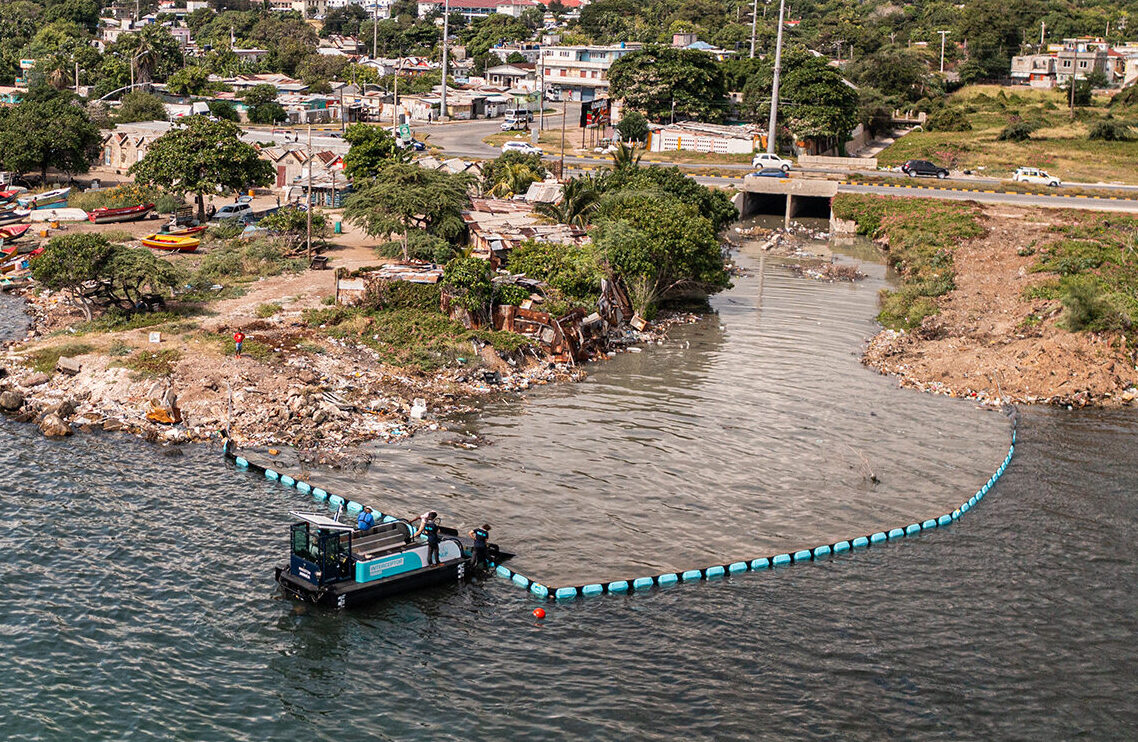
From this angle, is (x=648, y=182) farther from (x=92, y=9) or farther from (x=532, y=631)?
(x=92, y=9)

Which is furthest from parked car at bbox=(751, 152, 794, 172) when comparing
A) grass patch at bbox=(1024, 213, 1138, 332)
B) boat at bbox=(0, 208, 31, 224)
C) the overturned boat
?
the overturned boat

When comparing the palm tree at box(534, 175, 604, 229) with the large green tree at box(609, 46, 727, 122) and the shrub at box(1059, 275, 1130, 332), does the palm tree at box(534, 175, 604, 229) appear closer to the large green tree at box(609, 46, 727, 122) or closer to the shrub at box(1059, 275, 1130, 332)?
the shrub at box(1059, 275, 1130, 332)

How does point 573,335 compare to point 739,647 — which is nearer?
point 739,647

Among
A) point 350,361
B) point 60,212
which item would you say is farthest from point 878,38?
point 350,361

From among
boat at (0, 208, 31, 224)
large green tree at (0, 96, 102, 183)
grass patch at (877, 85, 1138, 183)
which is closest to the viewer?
boat at (0, 208, 31, 224)

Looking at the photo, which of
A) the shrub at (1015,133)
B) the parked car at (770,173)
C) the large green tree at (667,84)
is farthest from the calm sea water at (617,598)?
the large green tree at (667,84)

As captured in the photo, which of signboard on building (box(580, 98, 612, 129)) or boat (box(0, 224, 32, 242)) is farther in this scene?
signboard on building (box(580, 98, 612, 129))
